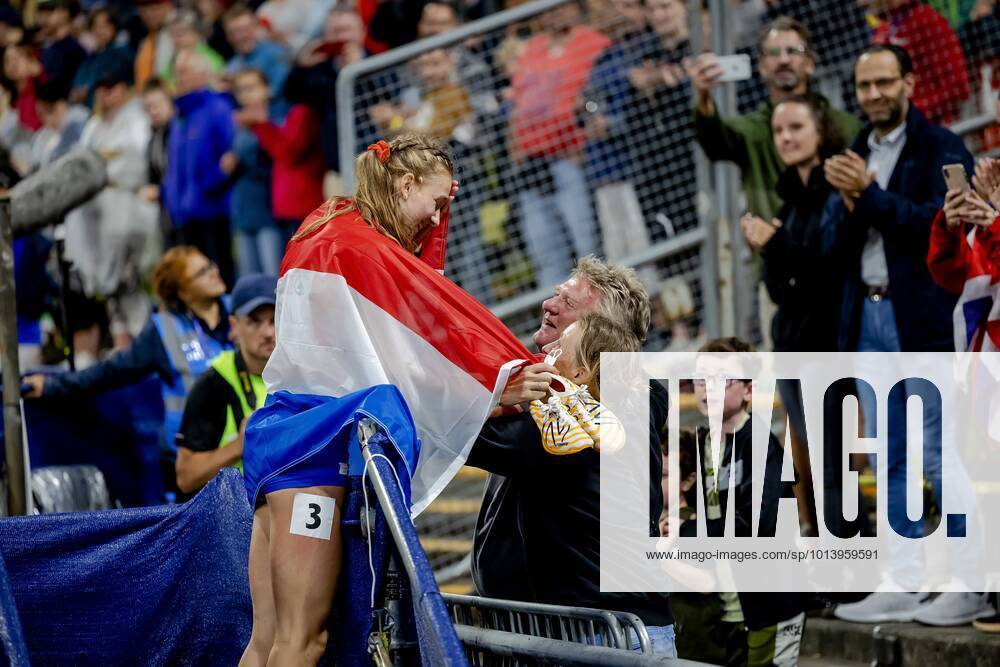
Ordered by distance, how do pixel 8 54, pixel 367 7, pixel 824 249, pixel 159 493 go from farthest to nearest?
1. pixel 8 54
2. pixel 367 7
3. pixel 159 493
4. pixel 824 249

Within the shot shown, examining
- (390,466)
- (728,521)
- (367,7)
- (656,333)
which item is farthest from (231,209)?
(390,466)

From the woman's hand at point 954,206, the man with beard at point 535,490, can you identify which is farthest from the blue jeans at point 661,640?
the woman's hand at point 954,206

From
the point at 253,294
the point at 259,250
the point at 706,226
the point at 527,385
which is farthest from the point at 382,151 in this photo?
the point at 259,250

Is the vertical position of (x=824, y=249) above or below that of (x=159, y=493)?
above

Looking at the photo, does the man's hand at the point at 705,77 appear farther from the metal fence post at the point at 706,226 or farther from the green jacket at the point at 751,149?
the metal fence post at the point at 706,226

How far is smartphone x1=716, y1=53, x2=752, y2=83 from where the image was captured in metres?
7.52

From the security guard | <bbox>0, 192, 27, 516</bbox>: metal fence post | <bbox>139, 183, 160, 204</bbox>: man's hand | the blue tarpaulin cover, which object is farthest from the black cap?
<bbox>139, 183, 160, 204</bbox>: man's hand

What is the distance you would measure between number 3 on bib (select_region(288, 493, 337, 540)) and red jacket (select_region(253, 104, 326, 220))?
20.3ft

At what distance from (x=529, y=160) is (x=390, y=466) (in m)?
4.76

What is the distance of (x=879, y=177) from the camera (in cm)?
639

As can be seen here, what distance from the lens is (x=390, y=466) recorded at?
3.66 meters

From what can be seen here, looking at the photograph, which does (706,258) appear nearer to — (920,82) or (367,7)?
(920,82)

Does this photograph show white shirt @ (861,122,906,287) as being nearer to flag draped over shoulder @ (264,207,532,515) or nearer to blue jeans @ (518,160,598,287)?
blue jeans @ (518,160,598,287)

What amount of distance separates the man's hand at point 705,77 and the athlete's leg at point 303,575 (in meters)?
3.98
